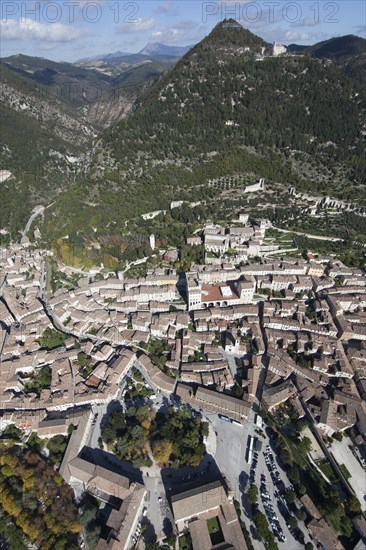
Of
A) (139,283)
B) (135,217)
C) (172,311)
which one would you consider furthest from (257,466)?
(135,217)

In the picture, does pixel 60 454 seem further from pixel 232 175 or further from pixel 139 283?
pixel 232 175

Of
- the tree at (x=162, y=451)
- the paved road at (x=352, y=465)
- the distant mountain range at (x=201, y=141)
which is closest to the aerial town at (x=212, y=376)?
the paved road at (x=352, y=465)

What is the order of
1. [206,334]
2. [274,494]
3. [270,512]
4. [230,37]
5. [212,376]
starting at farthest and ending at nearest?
[230,37], [206,334], [212,376], [274,494], [270,512]

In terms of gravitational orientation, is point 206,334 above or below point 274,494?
above

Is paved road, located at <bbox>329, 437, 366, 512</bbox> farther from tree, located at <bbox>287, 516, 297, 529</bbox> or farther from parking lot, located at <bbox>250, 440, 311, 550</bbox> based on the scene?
tree, located at <bbox>287, 516, 297, 529</bbox>

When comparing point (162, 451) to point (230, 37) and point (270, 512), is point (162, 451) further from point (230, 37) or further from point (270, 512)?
point (230, 37)

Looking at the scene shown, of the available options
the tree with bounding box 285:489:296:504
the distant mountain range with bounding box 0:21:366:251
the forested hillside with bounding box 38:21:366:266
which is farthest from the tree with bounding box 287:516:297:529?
the distant mountain range with bounding box 0:21:366:251

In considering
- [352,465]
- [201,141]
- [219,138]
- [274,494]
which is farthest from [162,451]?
[219,138]

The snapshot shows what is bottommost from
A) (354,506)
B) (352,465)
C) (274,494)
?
(274,494)
